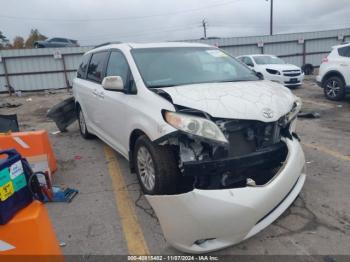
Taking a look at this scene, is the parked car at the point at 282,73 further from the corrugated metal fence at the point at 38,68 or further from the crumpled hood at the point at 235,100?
the corrugated metal fence at the point at 38,68

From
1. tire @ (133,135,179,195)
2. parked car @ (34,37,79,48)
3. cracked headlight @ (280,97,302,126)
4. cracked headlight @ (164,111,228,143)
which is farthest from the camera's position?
parked car @ (34,37,79,48)

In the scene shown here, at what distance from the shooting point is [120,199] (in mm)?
3848

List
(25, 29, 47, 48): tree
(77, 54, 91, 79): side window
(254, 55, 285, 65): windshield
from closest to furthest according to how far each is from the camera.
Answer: (77, 54, 91, 79): side window < (254, 55, 285, 65): windshield < (25, 29, 47, 48): tree

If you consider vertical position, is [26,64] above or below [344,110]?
above

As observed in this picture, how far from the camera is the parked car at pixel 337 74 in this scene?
921cm

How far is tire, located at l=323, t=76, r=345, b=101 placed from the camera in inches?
372

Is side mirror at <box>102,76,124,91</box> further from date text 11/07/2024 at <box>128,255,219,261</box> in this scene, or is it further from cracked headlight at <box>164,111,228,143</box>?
date text 11/07/2024 at <box>128,255,219,261</box>

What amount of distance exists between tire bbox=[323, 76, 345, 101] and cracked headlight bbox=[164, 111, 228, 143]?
8.21 m

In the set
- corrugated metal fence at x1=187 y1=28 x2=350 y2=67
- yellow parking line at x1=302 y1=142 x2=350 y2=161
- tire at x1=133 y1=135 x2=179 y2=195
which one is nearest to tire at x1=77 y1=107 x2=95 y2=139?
tire at x1=133 y1=135 x2=179 y2=195

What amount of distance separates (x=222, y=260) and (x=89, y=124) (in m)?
3.87

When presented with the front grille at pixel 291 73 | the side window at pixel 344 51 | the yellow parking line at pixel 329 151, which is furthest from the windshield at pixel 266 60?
the yellow parking line at pixel 329 151

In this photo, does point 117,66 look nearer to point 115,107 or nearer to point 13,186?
point 115,107

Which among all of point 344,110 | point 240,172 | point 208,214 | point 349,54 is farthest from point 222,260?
point 349,54

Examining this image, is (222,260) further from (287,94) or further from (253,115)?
(287,94)
